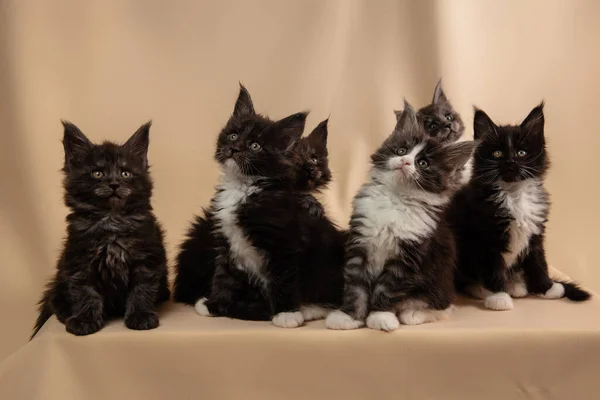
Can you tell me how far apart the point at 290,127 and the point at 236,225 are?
36 centimetres

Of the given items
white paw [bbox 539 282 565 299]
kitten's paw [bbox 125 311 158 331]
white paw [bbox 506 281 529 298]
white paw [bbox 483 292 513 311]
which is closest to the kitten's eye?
kitten's paw [bbox 125 311 158 331]

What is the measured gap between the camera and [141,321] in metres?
1.87

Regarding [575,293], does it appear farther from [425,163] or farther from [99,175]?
[99,175]

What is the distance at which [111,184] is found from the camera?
1857 mm

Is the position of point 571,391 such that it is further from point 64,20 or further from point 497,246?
point 64,20

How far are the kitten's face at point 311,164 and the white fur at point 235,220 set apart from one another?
0.23 meters

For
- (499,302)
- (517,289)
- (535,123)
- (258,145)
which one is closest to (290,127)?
(258,145)

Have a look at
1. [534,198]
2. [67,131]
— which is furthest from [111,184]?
[534,198]

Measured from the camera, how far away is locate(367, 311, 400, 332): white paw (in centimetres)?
181

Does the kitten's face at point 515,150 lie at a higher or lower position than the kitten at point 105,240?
higher

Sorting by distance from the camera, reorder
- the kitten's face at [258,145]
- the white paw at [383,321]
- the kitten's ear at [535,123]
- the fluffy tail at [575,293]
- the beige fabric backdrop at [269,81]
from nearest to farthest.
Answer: the white paw at [383,321] < the kitten's face at [258,145] < the kitten's ear at [535,123] < the fluffy tail at [575,293] < the beige fabric backdrop at [269,81]

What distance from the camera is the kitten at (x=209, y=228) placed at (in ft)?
6.91

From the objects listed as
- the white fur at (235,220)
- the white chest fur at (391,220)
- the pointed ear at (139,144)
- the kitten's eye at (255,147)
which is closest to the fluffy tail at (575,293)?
the white chest fur at (391,220)

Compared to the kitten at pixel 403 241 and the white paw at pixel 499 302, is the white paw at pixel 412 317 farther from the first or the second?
the white paw at pixel 499 302
